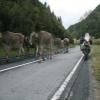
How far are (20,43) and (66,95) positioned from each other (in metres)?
19.0

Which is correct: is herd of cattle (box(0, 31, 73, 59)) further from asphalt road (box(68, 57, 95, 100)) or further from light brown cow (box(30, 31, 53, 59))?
asphalt road (box(68, 57, 95, 100))

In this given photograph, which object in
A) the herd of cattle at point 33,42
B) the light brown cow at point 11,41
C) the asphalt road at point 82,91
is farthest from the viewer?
the light brown cow at point 11,41

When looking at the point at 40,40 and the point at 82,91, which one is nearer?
the point at 82,91

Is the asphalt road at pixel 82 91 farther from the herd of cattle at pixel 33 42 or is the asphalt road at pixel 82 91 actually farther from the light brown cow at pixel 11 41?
the light brown cow at pixel 11 41

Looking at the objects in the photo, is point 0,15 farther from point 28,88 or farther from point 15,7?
point 28,88

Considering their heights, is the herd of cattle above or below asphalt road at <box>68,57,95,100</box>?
above

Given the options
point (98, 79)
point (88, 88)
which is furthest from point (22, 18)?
point (88, 88)

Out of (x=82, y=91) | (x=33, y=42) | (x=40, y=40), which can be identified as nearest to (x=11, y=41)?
(x=33, y=42)

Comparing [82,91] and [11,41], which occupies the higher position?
[11,41]

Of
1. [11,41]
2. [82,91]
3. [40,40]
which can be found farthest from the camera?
[11,41]

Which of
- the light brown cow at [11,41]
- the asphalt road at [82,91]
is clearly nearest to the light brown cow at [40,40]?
the light brown cow at [11,41]

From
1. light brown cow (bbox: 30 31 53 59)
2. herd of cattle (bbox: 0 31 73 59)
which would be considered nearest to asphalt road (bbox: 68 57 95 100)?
herd of cattle (bbox: 0 31 73 59)

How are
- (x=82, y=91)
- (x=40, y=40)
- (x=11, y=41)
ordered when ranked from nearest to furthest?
1. (x=82, y=91)
2. (x=40, y=40)
3. (x=11, y=41)

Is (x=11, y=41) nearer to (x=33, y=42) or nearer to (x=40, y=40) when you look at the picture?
(x=33, y=42)
